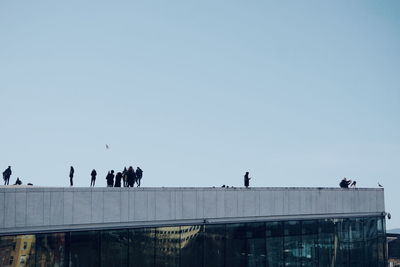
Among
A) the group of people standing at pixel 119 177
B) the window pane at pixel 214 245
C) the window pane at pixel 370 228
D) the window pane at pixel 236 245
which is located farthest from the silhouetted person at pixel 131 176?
the window pane at pixel 370 228

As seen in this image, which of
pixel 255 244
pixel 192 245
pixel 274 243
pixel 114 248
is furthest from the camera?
pixel 274 243

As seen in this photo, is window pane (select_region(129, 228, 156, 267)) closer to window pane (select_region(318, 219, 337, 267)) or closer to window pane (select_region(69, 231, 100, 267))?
window pane (select_region(69, 231, 100, 267))

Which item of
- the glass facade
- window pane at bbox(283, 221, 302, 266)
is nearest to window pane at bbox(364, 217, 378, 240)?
the glass facade

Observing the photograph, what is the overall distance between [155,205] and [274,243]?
11.0m

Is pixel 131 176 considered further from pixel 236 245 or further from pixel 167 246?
pixel 236 245

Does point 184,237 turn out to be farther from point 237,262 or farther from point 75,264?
point 75,264

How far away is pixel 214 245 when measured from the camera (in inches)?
1325

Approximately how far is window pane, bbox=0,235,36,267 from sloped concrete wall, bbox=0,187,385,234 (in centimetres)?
45

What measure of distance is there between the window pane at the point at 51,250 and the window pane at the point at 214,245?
9.91 meters

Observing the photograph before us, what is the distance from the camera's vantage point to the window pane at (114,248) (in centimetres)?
2800

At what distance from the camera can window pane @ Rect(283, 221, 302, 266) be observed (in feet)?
125

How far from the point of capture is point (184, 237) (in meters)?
32.1

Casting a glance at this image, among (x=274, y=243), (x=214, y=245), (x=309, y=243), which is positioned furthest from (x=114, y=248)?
(x=309, y=243)

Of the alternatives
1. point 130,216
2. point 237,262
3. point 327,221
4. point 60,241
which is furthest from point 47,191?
point 327,221
